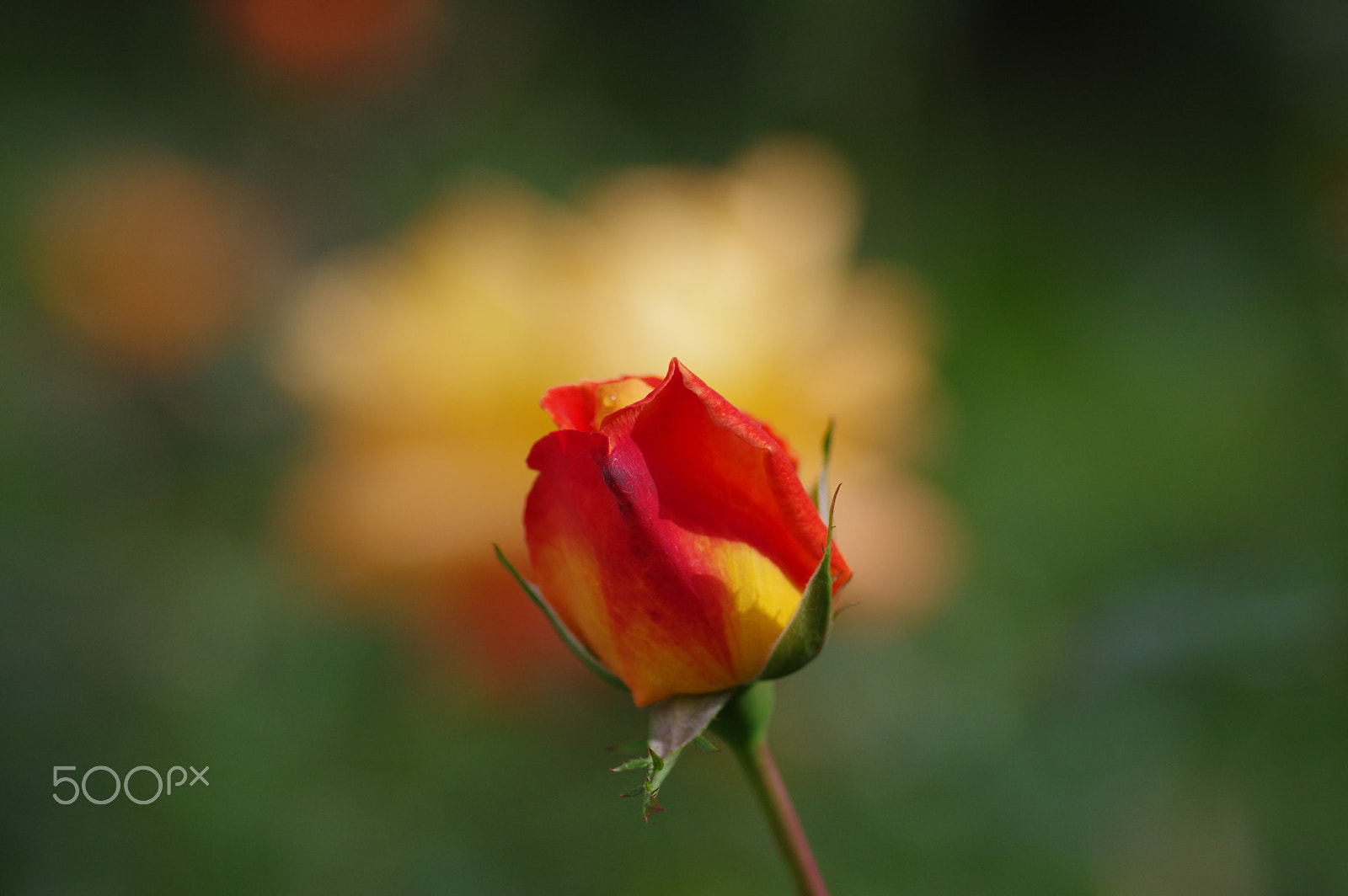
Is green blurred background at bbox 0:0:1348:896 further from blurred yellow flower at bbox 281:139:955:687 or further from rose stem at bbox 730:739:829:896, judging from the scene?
rose stem at bbox 730:739:829:896

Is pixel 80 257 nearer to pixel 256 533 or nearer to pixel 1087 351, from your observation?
pixel 256 533

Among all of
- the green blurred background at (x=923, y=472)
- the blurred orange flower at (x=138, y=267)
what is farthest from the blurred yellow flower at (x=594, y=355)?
the blurred orange flower at (x=138, y=267)

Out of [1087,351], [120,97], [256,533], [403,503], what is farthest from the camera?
[120,97]

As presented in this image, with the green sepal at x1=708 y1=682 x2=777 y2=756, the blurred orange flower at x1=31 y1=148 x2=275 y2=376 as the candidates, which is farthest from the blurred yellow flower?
the green sepal at x1=708 y1=682 x2=777 y2=756

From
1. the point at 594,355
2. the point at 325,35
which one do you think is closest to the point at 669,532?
the point at 594,355

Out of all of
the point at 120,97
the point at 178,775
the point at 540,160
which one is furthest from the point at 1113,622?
the point at 120,97
